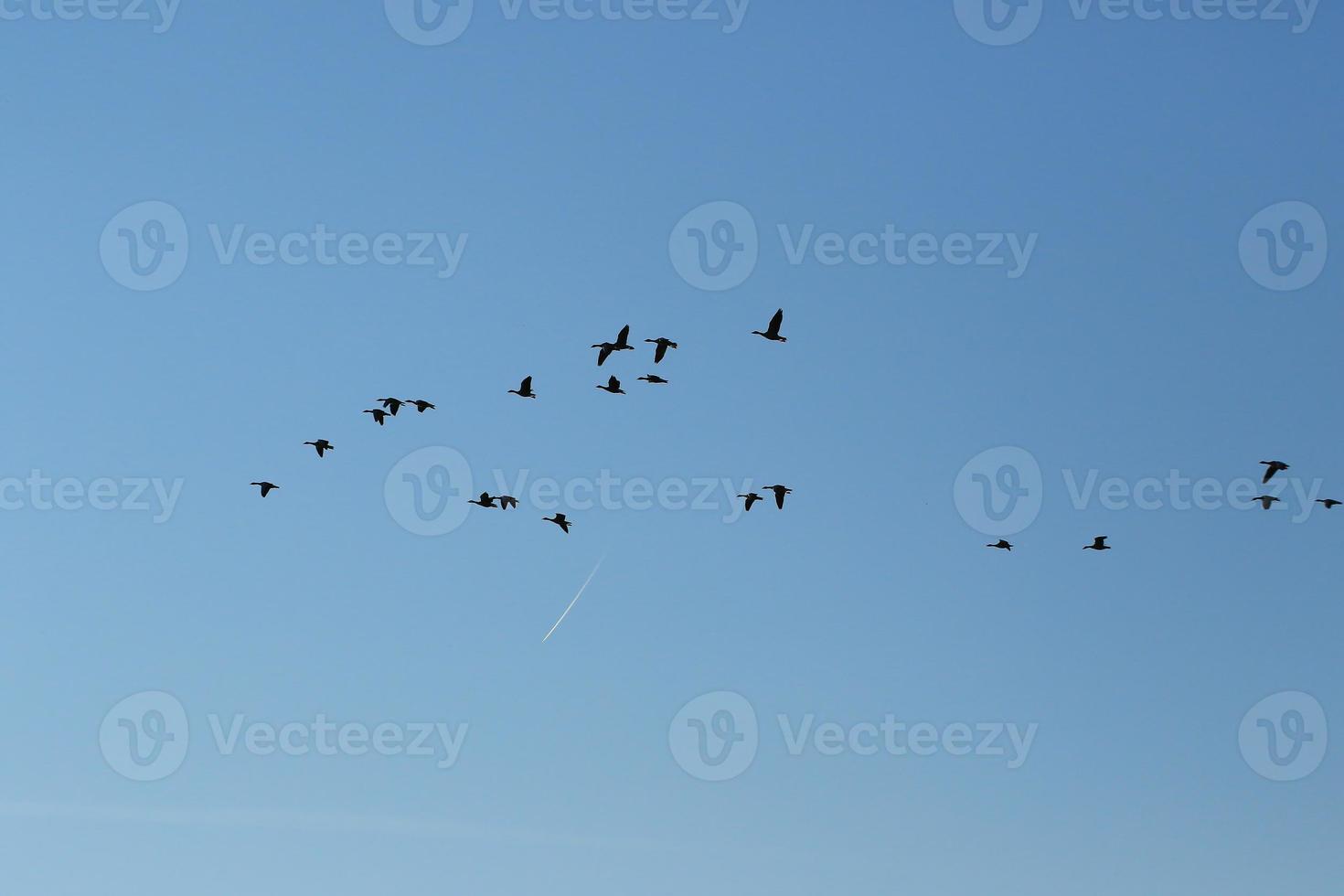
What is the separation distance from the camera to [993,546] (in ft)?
459

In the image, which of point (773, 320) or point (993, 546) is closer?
point (773, 320)

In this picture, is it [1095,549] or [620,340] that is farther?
[1095,549]

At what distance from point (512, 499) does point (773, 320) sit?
1553 cm

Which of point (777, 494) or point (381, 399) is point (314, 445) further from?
point (777, 494)

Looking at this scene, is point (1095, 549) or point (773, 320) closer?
point (773, 320)

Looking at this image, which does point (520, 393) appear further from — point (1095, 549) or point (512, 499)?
point (1095, 549)

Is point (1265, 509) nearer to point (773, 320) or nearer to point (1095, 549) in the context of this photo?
point (1095, 549)

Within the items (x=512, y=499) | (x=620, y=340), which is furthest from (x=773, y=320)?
(x=512, y=499)

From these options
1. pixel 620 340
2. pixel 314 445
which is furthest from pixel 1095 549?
pixel 314 445

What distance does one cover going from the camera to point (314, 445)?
13625 centimetres

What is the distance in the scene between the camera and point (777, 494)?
134 meters

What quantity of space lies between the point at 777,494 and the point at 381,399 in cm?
1808

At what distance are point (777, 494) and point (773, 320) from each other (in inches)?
349

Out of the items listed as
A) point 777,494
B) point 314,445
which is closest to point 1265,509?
point 777,494
